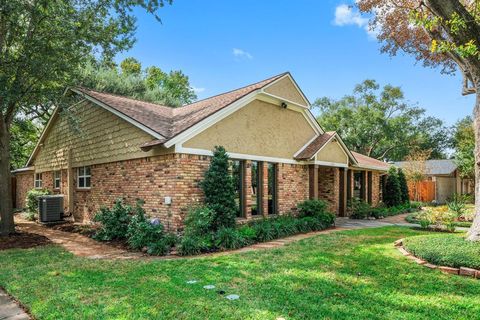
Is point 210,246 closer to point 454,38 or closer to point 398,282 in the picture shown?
point 398,282

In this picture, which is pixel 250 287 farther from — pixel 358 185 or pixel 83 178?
pixel 358 185

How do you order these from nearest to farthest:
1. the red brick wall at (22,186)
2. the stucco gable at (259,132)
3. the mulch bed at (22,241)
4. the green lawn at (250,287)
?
the green lawn at (250,287)
the mulch bed at (22,241)
the stucco gable at (259,132)
the red brick wall at (22,186)

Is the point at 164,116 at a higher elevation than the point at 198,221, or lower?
higher

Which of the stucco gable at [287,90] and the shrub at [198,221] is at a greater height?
the stucco gable at [287,90]

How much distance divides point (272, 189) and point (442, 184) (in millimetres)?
25649

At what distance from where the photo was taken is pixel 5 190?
38.0 feet

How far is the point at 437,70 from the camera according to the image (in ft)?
45.4

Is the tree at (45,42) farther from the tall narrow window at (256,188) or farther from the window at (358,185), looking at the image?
the window at (358,185)

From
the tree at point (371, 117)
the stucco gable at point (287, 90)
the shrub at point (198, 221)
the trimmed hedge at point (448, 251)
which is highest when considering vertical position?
the tree at point (371, 117)

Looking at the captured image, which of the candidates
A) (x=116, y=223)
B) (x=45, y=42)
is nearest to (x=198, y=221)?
(x=116, y=223)

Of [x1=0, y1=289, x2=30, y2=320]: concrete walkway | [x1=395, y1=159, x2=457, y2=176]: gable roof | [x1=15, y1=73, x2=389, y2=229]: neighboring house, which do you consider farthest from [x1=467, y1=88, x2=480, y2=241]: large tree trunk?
[x1=395, y1=159, x2=457, y2=176]: gable roof

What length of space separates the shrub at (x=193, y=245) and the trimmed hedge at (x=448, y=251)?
16.2ft

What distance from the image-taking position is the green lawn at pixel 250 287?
432 centimetres

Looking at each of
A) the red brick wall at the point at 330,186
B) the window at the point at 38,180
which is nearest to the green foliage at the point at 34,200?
the window at the point at 38,180
